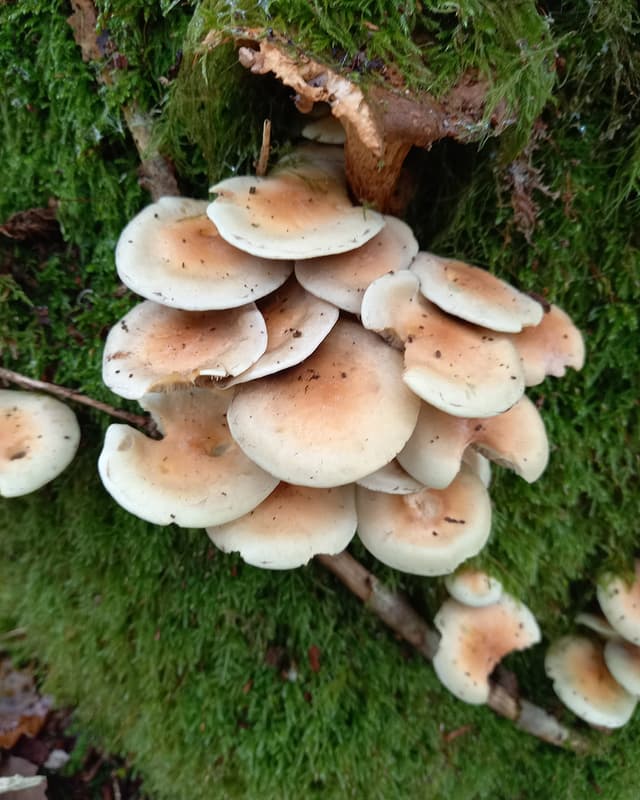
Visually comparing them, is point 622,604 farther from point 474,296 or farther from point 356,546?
point 474,296

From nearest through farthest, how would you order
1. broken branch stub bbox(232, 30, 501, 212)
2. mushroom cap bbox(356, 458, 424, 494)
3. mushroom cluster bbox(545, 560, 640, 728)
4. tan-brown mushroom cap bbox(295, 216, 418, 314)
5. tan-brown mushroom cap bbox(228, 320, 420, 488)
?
broken branch stub bbox(232, 30, 501, 212)
tan-brown mushroom cap bbox(228, 320, 420, 488)
tan-brown mushroom cap bbox(295, 216, 418, 314)
mushroom cap bbox(356, 458, 424, 494)
mushroom cluster bbox(545, 560, 640, 728)

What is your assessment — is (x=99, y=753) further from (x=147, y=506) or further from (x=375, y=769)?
(x=147, y=506)

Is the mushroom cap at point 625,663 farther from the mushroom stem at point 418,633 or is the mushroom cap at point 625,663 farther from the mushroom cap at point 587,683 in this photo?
the mushroom stem at point 418,633

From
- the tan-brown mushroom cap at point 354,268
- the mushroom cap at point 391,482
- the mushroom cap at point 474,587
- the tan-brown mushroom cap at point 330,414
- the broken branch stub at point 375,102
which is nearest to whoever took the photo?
the broken branch stub at point 375,102

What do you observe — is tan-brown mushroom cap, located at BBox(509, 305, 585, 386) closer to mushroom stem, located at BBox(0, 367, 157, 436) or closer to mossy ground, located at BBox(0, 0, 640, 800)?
mossy ground, located at BBox(0, 0, 640, 800)

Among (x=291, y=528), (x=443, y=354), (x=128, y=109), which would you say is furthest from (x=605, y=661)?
(x=128, y=109)

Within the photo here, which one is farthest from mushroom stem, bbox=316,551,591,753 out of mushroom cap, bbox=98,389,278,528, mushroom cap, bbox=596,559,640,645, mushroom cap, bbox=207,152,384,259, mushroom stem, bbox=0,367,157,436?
mushroom cap, bbox=207,152,384,259

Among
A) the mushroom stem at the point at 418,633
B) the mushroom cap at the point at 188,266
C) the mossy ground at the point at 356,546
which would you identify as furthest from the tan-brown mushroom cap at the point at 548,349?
the mushroom stem at the point at 418,633
